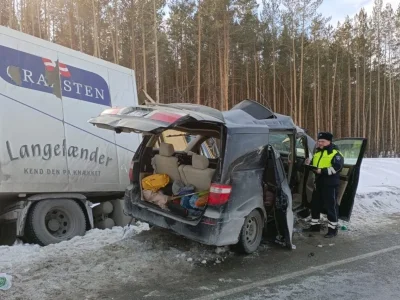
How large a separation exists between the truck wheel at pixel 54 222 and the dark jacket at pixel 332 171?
380 cm

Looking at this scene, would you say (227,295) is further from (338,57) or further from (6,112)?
(338,57)

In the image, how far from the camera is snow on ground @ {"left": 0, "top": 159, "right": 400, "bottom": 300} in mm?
3783

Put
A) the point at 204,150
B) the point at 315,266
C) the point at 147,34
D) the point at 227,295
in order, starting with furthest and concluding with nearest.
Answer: the point at 147,34 < the point at 204,150 < the point at 315,266 < the point at 227,295

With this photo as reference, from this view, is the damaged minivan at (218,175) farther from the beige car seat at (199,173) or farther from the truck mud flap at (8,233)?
the truck mud flap at (8,233)

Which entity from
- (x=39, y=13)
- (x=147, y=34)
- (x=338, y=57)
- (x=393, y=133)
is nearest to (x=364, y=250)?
(x=147, y=34)

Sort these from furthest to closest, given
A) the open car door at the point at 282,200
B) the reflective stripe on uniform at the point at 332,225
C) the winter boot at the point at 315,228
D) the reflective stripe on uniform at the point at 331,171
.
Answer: the winter boot at the point at 315,228 < the reflective stripe on uniform at the point at 332,225 < the reflective stripe on uniform at the point at 331,171 < the open car door at the point at 282,200

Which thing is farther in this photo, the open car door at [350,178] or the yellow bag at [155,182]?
the open car door at [350,178]

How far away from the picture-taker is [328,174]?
19.9 feet

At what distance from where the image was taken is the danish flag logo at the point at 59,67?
5.28 metres

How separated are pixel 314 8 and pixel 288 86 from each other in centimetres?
834

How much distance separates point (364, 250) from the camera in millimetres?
5422

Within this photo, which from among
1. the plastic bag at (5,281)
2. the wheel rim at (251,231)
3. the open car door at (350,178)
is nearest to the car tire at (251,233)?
the wheel rim at (251,231)

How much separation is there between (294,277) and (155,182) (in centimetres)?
230

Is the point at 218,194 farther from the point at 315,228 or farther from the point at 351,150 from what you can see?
the point at 351,150
